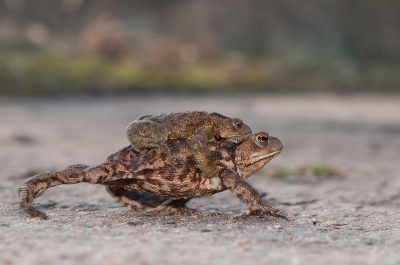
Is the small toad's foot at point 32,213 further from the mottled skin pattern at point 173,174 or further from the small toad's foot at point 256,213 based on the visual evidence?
the small toad's foot at point 256,213

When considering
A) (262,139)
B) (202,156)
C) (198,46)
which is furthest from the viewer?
(198,46)

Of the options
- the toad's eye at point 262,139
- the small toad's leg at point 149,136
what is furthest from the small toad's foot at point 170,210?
the toad's eye at point 262,139

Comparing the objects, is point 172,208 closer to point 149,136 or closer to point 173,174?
point 173,174

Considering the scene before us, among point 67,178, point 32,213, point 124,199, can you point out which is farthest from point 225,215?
point 32,213

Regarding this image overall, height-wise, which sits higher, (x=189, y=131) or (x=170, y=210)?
(x=189, y=131)

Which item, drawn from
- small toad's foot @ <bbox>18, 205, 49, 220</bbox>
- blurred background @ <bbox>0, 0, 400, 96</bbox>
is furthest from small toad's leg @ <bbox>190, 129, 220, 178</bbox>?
blurred background @ <bbox>0, 0, 400, 96</bbox>

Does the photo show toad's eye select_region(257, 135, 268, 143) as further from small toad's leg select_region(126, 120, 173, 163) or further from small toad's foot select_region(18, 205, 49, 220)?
small toad's foot select_region(18, 205, 49, 220)
